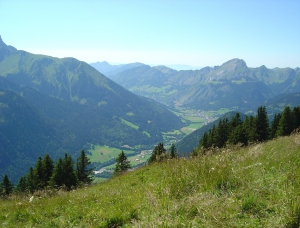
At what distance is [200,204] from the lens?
16.3ft

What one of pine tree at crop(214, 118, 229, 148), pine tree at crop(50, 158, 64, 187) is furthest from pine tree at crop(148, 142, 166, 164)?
pine tree at crop(214, 118, 229, 148)

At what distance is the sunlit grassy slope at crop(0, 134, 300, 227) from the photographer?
4.48 m

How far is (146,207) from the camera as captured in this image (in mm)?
5754

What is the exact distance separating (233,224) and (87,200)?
5.61m

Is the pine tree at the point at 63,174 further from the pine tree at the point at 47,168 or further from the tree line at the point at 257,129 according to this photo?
the tree line at the point at 257,129

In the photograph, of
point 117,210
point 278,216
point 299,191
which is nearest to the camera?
point 278,216

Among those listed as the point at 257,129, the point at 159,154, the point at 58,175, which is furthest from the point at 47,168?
the point at 257,129

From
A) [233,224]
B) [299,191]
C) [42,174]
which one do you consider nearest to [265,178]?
[299,191]

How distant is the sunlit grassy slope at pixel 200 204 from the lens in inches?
176

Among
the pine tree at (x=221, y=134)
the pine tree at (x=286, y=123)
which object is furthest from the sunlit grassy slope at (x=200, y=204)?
the pine tree at (x=221, y=134)

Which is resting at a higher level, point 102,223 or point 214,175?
point 214,175

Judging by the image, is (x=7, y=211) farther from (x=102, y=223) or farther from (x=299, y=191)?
(x=299, y=191)

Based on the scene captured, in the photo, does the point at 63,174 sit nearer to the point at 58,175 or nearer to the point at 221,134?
the point at 58,175

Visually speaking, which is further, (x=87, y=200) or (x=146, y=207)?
(x=87, y=200)
